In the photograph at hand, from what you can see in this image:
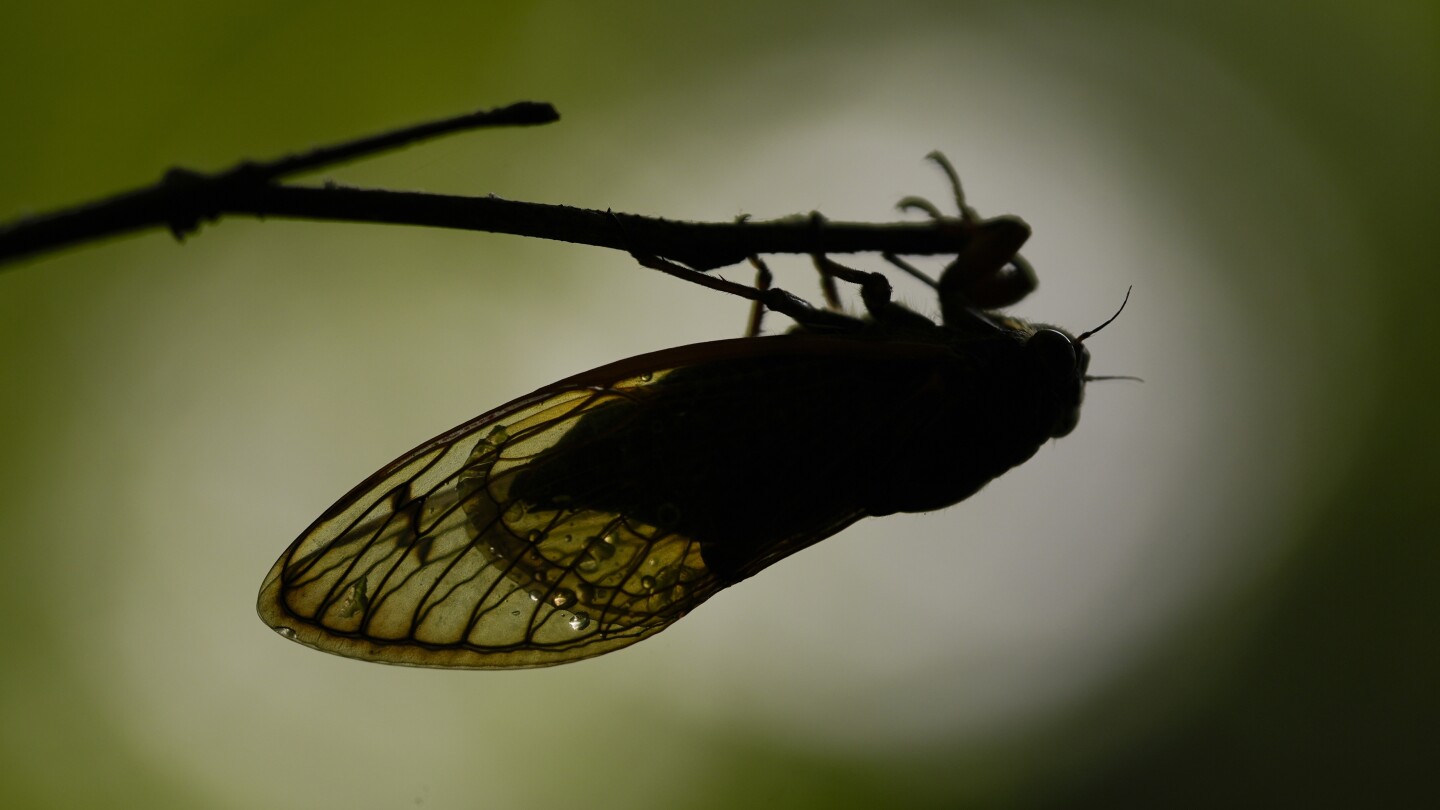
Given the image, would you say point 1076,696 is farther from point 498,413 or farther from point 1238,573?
point 498,413

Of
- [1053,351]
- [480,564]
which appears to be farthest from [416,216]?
[1053,351]

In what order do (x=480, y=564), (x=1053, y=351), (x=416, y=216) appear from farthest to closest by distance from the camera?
(x=1053, y=351) < (x=480, y=564) < (x=416, y=216)

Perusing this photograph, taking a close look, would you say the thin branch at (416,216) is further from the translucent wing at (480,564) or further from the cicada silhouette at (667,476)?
the translucent wing at (480,564)

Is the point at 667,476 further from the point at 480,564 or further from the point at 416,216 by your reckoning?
the point at 416,216

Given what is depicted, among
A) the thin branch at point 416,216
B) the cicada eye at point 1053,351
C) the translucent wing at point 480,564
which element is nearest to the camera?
the thin branch at point 416,216

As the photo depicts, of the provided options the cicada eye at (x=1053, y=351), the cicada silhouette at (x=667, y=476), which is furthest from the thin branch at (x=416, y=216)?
the cicada eye at (x=1053, y=351)

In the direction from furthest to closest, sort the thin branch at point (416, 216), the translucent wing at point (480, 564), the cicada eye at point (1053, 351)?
the cicada eye at point (1053, 351)
the translucent wing at point (480, 564)
the thin branch at point (416, 216)

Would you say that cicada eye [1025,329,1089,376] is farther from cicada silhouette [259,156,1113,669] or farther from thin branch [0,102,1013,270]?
thin branch [0,102,1013,270]
